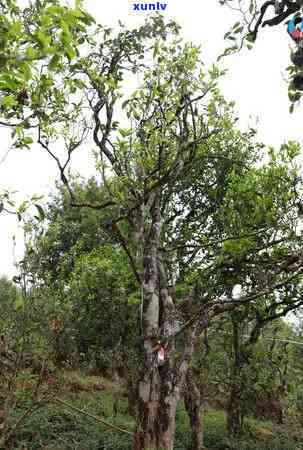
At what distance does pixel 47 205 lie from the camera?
23.3m

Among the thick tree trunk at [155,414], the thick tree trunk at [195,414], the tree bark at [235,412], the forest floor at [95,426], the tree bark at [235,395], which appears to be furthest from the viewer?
the tree bark at [235,412]

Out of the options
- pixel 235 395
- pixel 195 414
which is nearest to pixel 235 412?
pixel 235 395

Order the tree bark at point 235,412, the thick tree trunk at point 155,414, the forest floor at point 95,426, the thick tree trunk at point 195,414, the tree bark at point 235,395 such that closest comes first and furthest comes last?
1. the thick tree trunk at point 155,414
2. the forest floor at point 95,426
3. the thick tree trunk at point 195,414
4. the tree bark at point 235,395
5. the tree bark at point 235,412

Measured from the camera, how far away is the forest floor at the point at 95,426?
375 inches

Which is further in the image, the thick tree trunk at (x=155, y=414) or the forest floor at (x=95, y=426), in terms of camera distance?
the forest floor at (x=95, y=426)

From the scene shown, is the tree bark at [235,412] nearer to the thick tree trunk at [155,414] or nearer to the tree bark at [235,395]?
the tree bark at [235,395]

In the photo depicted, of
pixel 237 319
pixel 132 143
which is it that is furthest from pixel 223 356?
pixel 132 143

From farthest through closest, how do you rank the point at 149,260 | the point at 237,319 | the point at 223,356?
1. the point at 223,356
2. the point at 237,319
3. the point at 149,260

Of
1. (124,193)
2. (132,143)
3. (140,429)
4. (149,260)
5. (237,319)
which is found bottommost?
(140,429)

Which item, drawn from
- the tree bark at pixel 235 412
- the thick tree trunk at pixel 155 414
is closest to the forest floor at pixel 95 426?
the tree bark at pixel 235 412

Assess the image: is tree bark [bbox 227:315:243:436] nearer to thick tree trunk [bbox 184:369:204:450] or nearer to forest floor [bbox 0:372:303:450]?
forest floor [bbox 0:372:303:450]

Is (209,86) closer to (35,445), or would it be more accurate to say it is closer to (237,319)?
(237,319)

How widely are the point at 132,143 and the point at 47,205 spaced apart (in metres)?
16.1

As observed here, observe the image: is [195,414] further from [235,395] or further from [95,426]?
[95,426]
